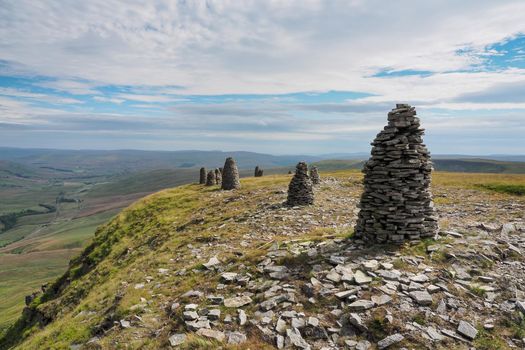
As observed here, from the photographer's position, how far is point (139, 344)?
13008mm

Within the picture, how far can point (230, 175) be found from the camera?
55.0 m

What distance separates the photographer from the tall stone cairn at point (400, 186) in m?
16.2

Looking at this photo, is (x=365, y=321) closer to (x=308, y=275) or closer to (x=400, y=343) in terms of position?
(x=400, y=343)

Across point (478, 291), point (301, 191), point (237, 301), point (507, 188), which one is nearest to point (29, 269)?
point (301, 191)

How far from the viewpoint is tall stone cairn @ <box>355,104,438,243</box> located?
1620 cm

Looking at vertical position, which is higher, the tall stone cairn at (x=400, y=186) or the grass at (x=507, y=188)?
the tall stone cairn at (x=400, y=186)

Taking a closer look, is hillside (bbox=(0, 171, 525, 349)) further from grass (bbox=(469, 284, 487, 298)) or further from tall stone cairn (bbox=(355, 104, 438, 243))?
tall stone cairn (bbox=(355, 104, 438, 243))

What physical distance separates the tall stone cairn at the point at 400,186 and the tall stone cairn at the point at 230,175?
127ft

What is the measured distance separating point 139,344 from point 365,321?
27.9 ft

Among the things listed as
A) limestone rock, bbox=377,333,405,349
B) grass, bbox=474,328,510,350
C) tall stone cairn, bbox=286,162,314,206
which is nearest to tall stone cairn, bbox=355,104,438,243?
grass, bbox=474,328,510,350

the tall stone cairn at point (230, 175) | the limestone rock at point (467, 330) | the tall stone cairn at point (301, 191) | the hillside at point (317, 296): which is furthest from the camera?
the tall stone cairn at point (230, 175)

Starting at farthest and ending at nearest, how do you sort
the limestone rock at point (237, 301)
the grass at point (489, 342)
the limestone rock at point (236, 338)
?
the limestone rock at point (237, 301) → the limestone rock at point (236, 338) → the grass at point (489, 342)

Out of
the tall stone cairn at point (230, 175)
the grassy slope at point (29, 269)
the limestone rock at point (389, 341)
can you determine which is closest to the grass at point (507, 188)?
the tall stone cairn at point (230, 175)

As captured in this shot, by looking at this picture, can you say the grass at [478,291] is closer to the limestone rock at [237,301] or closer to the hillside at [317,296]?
the hillside at [317,296]
